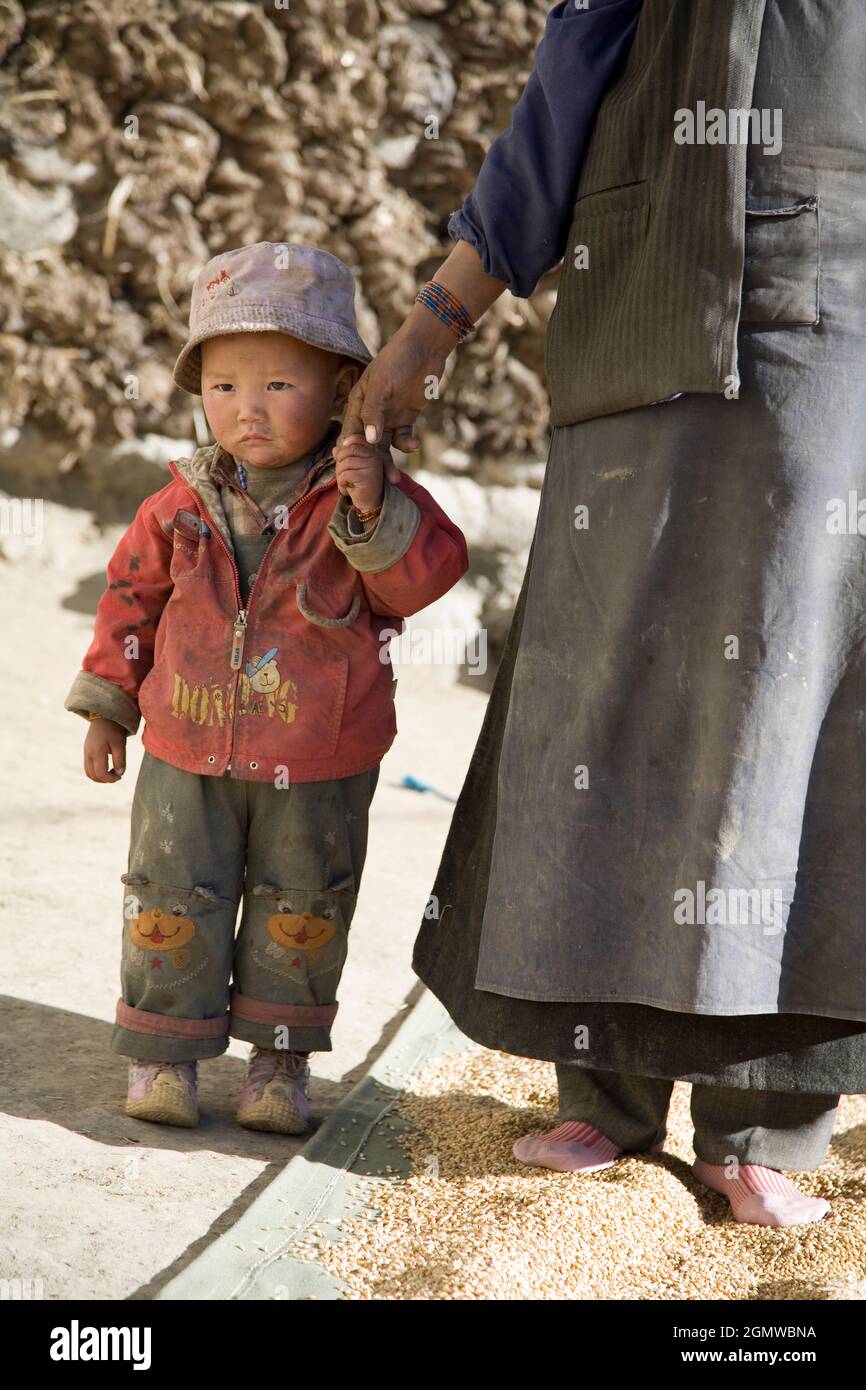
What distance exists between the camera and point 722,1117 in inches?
76.8

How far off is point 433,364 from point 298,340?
237 millimetres

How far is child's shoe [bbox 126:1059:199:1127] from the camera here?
2066 mm

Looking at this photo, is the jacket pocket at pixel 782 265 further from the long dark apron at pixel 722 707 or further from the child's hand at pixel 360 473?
the child's hand at pixel 360 473

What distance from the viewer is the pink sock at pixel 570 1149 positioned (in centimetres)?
194

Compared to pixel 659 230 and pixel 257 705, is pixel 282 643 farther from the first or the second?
pixel 659 230

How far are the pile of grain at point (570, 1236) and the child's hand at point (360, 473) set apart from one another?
94cm

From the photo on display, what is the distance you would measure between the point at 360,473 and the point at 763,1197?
1114 mm

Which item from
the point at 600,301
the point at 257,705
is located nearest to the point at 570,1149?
the point at 257,705

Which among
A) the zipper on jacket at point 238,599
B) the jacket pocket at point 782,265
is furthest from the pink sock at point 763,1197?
the jacket pocket at point 782,265

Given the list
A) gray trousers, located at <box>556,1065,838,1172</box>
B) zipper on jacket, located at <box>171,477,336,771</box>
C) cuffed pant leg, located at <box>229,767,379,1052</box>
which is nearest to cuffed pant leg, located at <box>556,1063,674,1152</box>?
gray trousers, located at <box>556,1065,838,1172</box>

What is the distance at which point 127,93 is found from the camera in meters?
5.70

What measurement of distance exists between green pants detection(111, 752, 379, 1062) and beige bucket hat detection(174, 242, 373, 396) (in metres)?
0.66

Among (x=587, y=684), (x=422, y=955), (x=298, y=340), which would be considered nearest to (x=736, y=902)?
(x=587, y=684)
